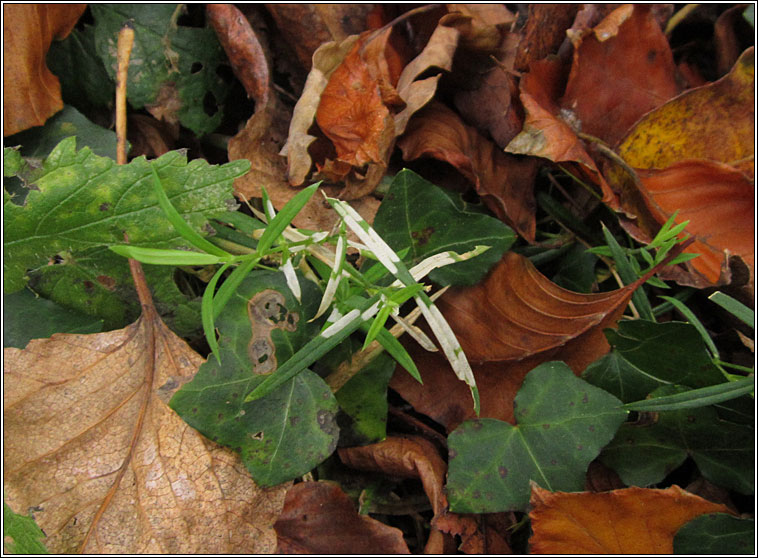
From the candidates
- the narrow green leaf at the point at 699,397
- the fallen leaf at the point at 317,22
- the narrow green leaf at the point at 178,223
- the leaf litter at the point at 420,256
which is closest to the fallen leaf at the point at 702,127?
the leaf litter at the point at 420,256

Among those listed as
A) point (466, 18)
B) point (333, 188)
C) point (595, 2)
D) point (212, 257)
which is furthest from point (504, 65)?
point (212, 257)

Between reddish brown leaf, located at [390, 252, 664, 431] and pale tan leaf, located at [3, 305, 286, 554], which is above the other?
reddish brown leaf, located at [390, 252, 664, 431]

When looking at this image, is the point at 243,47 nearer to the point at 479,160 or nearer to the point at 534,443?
the point at 479,160

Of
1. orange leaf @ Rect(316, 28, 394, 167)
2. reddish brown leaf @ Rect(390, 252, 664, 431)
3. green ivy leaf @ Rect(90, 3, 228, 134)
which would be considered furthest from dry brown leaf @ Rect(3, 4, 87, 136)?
reddish brown leaf @ Rect(390, 252, 664, 431)

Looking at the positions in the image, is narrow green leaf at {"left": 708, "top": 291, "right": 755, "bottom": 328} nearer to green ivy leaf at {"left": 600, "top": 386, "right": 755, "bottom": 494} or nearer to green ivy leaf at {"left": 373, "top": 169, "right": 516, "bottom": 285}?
green ivy leaf at {"left": 600, "top": 386, "right": 755, "bottom": 494}

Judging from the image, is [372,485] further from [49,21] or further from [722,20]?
[722,20]
